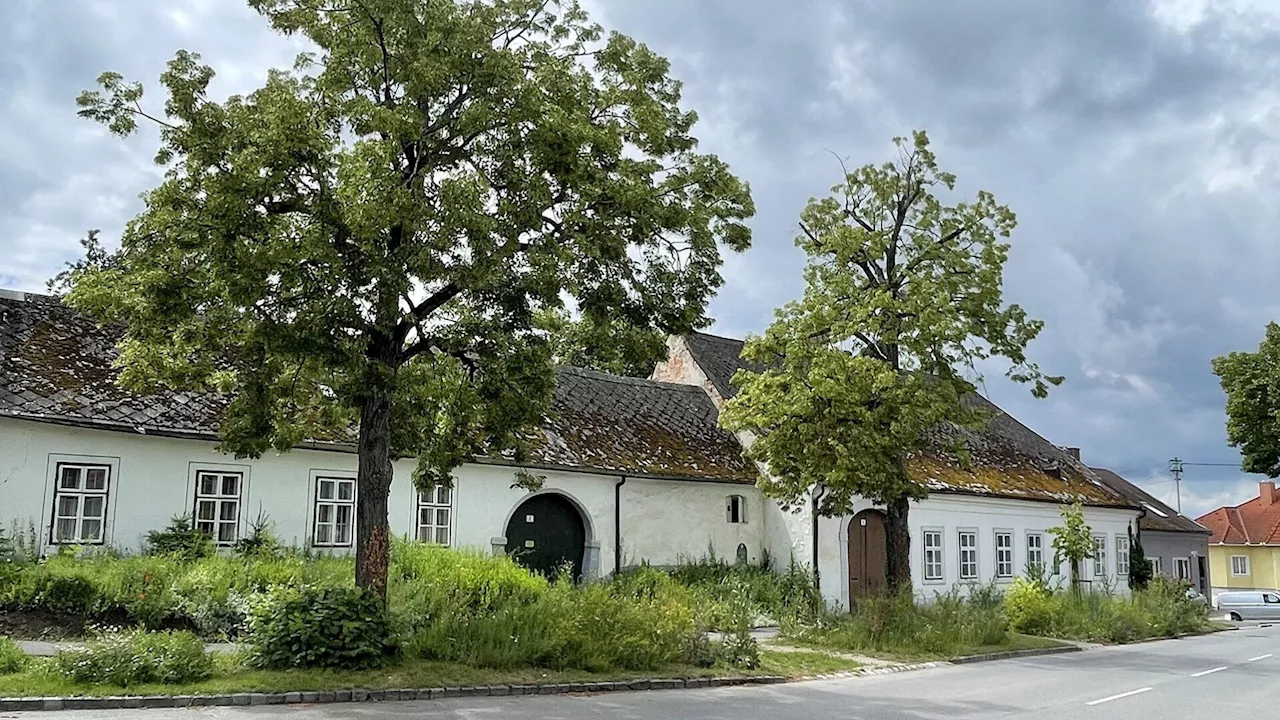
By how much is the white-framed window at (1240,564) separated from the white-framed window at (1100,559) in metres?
30.5

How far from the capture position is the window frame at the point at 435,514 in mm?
22094

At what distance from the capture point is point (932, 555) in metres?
29.7

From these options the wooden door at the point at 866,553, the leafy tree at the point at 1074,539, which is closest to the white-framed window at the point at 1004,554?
the leafy tree at the point at 1074,539

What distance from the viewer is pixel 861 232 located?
2344 cm

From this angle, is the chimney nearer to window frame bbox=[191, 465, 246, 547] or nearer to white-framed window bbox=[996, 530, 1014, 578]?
white-framed window bbox=[996, 530, 1014, 578]

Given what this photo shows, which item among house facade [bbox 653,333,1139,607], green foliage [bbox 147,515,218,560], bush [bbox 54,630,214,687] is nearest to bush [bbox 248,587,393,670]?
bush [bbox 54,630,214,687]

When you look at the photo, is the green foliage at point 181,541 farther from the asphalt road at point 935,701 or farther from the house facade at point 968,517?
the house facade at point 968,517

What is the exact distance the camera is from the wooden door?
27.7 metres

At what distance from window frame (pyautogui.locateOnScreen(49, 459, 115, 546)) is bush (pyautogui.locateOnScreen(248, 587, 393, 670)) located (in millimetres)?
6129

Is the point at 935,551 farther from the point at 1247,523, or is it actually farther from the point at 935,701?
the point at 1247,523

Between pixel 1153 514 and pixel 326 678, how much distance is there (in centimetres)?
3872

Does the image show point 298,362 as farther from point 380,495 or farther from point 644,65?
point 644,65

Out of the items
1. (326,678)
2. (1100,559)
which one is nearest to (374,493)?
(326,678)

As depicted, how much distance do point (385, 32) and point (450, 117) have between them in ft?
4.33
